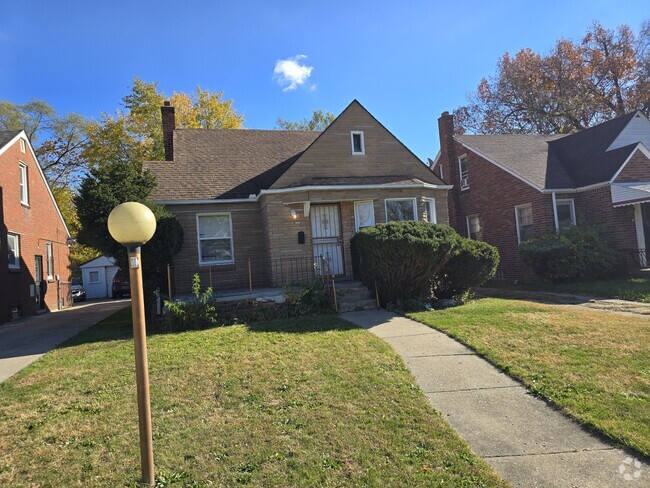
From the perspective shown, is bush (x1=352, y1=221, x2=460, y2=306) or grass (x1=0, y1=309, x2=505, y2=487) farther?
bush (x1=352, y1=221, x2=460, y2=306)

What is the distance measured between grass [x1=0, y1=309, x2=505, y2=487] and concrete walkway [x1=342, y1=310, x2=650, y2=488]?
243 millimetres

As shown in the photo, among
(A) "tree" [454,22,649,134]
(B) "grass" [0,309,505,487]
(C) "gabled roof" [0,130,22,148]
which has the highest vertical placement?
(A) "tree" [454,22,649,134]

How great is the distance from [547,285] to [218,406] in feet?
43.6

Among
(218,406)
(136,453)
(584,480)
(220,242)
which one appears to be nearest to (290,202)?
(220,242)

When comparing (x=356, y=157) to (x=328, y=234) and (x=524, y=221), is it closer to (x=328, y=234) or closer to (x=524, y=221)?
(x=328, y=234)

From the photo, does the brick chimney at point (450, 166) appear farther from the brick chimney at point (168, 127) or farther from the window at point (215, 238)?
the brick chimney at point (168, 127)

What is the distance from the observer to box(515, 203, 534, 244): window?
16625mm

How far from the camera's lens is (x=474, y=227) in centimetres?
2003

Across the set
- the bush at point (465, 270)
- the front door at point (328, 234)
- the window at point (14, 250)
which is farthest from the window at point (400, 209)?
the window at point (14, 250)

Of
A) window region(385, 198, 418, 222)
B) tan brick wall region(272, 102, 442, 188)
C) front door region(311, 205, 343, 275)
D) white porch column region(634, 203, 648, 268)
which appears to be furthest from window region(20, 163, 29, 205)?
white porch column region(634, 203, 648, 268)

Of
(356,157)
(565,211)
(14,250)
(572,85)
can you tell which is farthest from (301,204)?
(572,85)

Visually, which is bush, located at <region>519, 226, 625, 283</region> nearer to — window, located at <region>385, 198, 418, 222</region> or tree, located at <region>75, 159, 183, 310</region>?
window, located at <region>385, 198, 418, 222</region>

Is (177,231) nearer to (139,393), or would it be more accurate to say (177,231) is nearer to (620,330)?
(139,393)

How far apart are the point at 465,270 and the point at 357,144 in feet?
17.6
